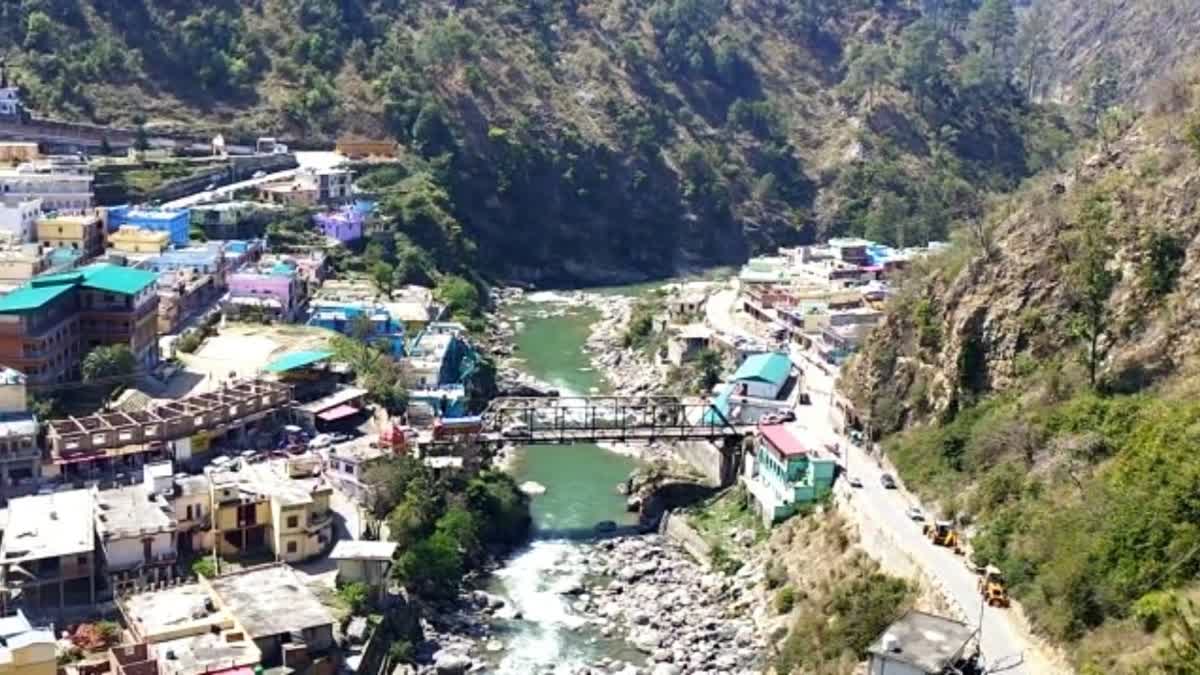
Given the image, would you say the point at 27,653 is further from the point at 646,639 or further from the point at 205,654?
the point at 646,639

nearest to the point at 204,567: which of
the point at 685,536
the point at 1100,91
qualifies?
the point at 685,536

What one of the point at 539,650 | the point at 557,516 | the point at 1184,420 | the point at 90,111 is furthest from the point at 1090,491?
the point at 90,111

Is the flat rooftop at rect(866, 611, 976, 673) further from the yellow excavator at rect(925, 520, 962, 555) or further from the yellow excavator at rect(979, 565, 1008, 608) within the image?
the yellow excavator at rect(925, 520, 962, 555)

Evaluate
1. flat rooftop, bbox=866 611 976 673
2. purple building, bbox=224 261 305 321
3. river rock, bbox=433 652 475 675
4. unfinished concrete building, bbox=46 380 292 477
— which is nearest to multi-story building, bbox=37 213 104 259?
purple building, bbox=224 261 305 321

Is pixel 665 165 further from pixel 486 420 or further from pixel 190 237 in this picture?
pixel 486 420

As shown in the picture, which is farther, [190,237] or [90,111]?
[90,111]

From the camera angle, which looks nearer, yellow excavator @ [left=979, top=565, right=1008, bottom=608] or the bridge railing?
yellow excavator @ [left=979, top=565, right=1008, bottom=608]

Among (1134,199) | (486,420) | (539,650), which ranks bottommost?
(539,650)
